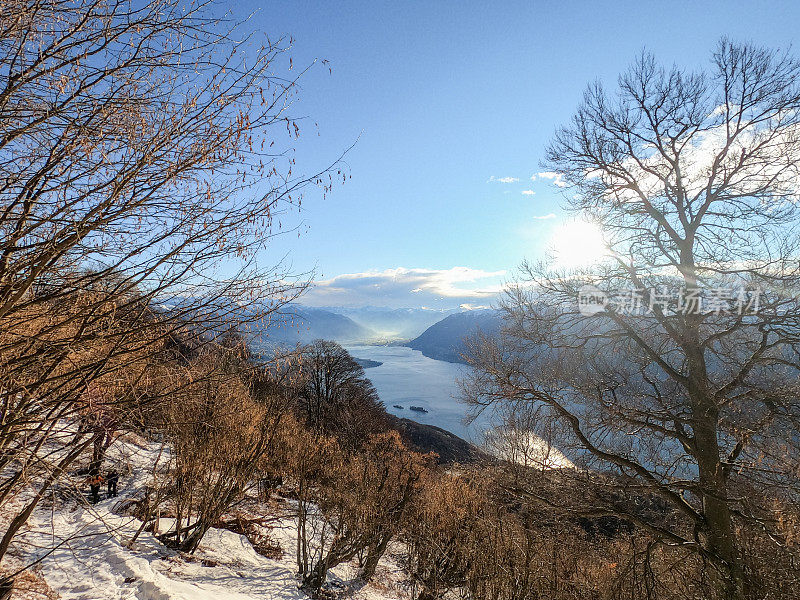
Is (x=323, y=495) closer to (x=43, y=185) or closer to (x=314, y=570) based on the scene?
(x=314, y=570)

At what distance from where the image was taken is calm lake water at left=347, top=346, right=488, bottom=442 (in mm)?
49531

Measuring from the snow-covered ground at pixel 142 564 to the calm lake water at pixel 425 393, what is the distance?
893 inches

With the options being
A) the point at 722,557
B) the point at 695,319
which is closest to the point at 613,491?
the point at 722,557

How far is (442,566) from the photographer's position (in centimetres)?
698

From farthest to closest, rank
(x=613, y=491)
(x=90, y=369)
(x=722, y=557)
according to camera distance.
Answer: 1. (x=613, y=491)
2. (x=722, y=557)
3. (x=90, y=369)

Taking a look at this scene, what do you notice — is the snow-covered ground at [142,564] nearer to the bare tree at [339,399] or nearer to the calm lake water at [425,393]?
the bare tree at [339,399]

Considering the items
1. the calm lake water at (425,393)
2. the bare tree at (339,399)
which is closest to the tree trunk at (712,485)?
the bare tree at (339,399)

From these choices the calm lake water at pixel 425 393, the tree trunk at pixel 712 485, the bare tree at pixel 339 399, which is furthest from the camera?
the calm lake water at pixel 425 393

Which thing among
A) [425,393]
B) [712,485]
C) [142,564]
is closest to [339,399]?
[142,564]

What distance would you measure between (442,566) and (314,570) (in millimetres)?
2422

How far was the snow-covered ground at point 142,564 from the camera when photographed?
4.43m

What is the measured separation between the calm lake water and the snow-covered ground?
22671 mm

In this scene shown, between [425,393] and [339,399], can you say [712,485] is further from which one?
[425,393]

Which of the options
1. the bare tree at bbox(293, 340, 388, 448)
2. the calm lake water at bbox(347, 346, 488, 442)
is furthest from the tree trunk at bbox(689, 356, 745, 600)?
the calm lake water at bbox(347, 346, 488, 442)
